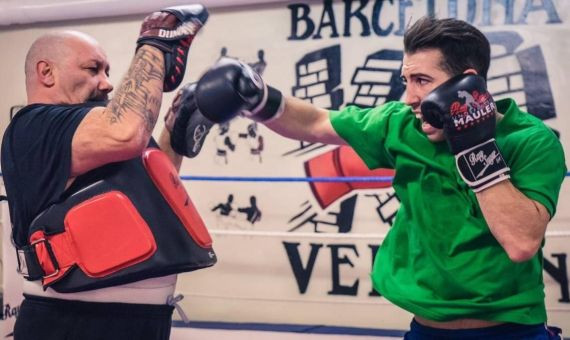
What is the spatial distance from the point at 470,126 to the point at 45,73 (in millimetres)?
937

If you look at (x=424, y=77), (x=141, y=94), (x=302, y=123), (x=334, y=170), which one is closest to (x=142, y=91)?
(x=141, y=94)

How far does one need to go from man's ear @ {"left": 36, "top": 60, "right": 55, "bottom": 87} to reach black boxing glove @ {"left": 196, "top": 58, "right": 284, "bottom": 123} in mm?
339

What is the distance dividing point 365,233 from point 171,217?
1653 mm

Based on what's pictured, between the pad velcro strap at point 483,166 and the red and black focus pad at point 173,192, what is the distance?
56cm

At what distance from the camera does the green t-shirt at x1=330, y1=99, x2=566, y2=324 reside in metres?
1.22

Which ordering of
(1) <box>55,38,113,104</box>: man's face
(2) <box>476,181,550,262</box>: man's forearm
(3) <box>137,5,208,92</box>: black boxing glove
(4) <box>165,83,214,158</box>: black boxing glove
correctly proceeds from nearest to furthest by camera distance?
(2) <box>476,181,550,262</box>: man's forearm → (3) <box>137,5,208,92</box>: black boxing glove → (1) <box>55,38,113,104</box>: man's face → (4) <box>165,83,214,158</box>: black boxing glove

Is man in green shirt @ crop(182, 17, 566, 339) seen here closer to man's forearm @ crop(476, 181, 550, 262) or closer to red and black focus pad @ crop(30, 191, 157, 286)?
man's forearm @ crop(476, 181, 550, 262)

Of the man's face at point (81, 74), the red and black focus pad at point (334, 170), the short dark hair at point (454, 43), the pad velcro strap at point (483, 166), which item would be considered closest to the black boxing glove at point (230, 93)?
the man's face at point (81, 74)

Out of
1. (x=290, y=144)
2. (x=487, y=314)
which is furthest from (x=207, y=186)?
(x=487, y=314)

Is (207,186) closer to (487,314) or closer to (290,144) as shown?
(290,144)

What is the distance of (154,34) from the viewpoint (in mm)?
1381

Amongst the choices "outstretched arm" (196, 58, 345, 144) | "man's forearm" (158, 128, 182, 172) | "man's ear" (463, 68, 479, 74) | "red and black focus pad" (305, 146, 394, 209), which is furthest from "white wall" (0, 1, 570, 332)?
"man's ear" (463, 68, 479, 74)

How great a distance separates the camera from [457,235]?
4.13ft

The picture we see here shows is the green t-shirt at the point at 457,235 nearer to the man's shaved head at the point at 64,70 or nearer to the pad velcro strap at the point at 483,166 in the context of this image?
the pad velcro strap at the point at 483,166
